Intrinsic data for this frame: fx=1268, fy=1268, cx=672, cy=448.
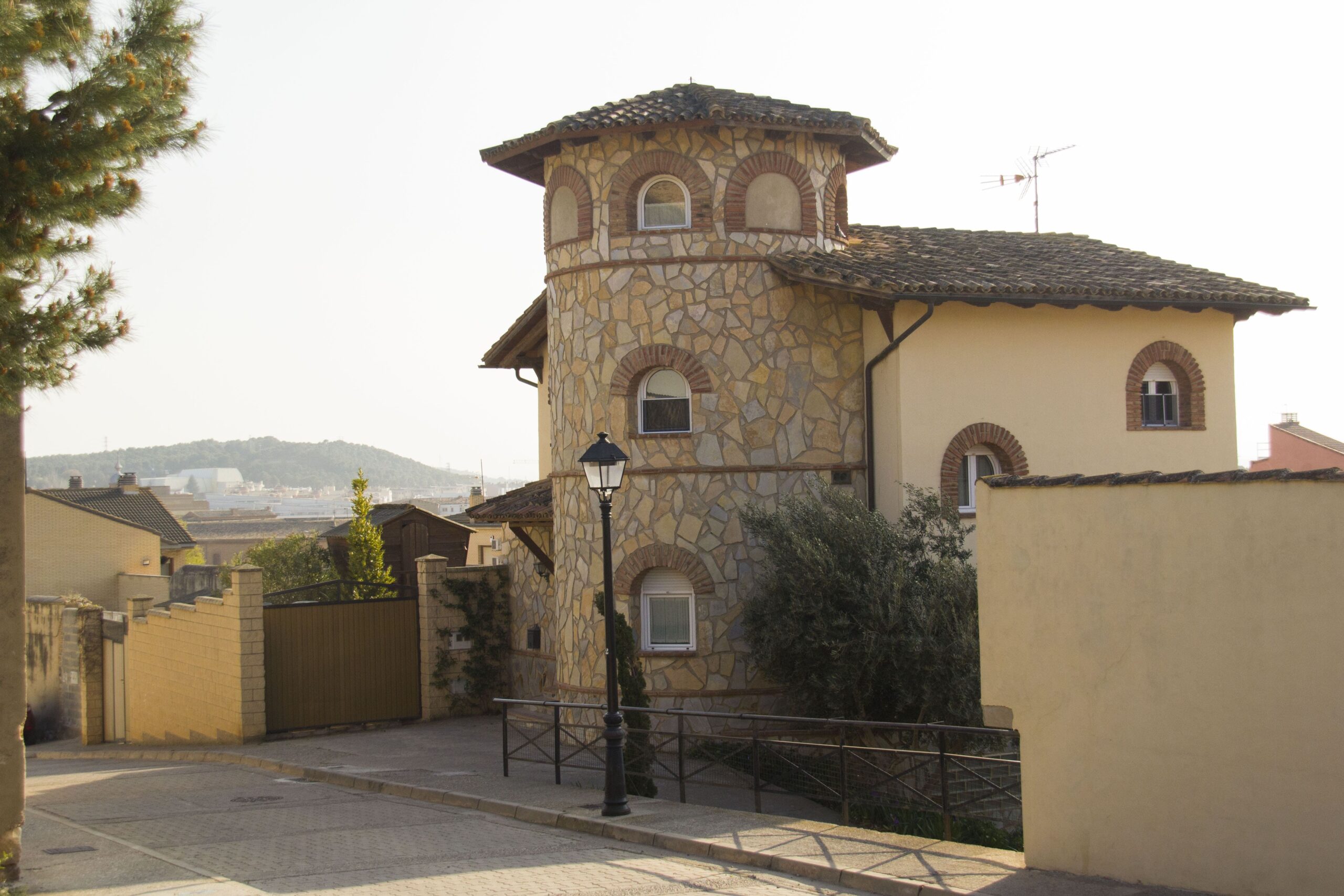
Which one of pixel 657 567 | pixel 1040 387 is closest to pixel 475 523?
pixel 657 567

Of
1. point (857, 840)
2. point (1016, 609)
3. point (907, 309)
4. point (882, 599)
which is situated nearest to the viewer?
point (1016, 609)

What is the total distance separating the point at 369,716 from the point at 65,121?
14.3m

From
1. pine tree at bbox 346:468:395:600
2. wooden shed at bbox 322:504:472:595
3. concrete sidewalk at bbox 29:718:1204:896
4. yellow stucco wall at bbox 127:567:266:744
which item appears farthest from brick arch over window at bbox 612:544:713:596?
wooden shed at bbox 322:504:472:595

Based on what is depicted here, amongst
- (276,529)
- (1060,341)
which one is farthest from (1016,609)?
(276,529)

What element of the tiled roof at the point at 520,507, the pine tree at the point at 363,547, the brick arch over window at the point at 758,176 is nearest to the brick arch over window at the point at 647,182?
the brick arch over window at the point at 758,176

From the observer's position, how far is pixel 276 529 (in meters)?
106

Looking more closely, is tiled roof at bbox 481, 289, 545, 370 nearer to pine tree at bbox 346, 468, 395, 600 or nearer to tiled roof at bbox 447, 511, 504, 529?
tiled roof at bbox 447, 511, 504, 529

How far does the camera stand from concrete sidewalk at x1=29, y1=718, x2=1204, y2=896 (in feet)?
31.0

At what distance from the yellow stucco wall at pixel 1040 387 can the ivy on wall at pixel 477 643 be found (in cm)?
798

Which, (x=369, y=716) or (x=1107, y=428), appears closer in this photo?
(x=1107, y=428)

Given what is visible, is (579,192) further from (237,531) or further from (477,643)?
(237,531)

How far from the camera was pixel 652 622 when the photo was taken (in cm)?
1748

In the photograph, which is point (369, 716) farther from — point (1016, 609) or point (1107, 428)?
point (1016, 609)

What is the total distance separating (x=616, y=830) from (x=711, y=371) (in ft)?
23.1
